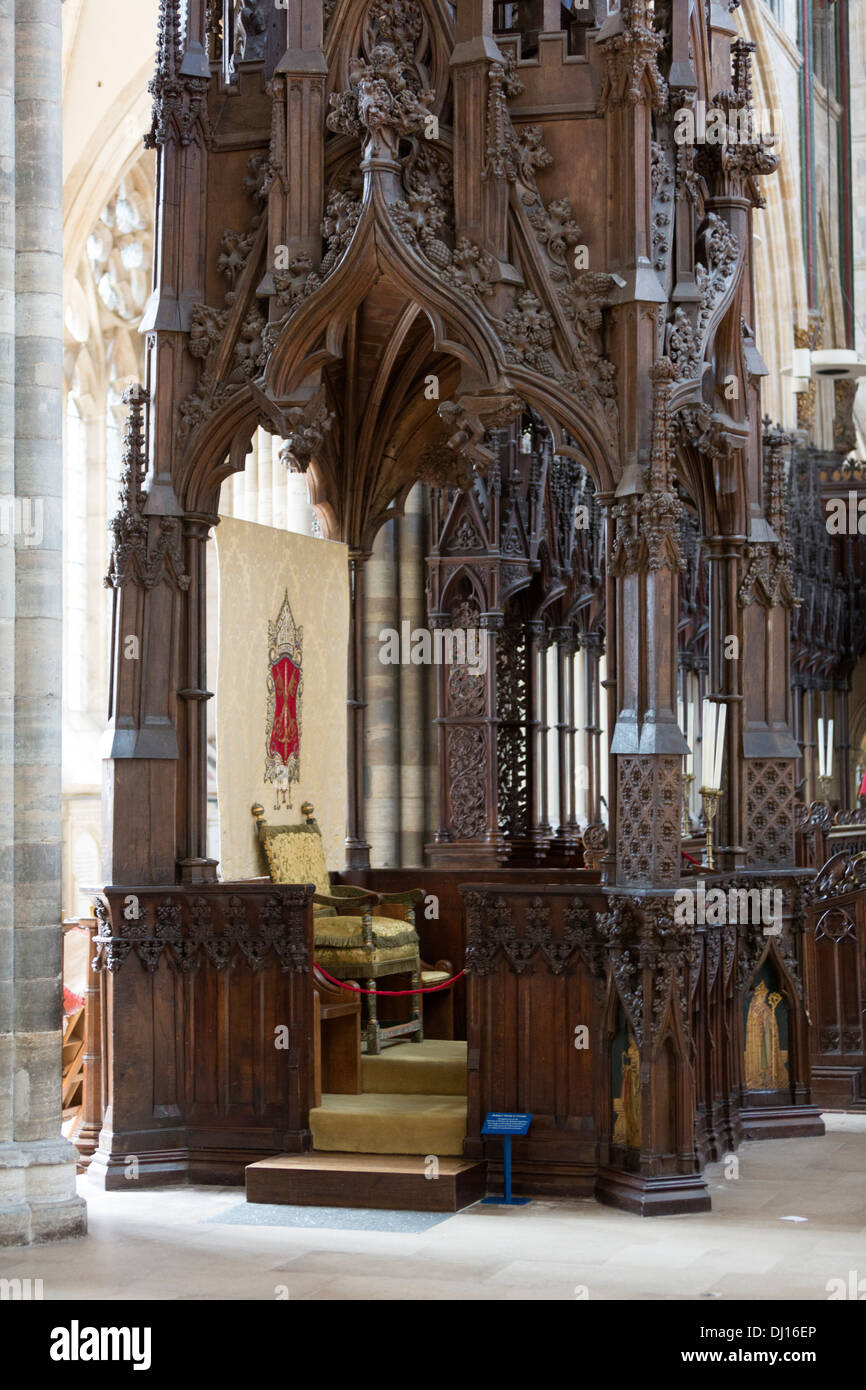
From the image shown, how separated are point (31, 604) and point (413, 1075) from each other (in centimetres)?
268

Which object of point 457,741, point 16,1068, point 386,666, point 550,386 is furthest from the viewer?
point 386,666

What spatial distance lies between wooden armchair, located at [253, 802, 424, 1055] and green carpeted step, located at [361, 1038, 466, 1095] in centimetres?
20

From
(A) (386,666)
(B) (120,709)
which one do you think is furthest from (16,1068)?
(A) (386,666)

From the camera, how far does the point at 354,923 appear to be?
813cm

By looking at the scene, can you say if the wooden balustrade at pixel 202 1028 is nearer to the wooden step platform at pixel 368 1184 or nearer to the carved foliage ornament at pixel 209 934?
the carved foliage ornament at pixel 209 934

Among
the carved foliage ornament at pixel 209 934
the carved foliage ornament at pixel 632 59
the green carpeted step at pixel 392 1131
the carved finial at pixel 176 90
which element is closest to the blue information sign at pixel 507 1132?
the green carpeted step at pixel 392 1131

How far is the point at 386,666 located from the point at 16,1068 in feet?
A: 19.1

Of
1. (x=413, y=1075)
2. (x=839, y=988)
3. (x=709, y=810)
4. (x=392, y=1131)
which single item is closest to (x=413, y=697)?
(x=839, y=988)

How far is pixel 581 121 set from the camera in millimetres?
7504

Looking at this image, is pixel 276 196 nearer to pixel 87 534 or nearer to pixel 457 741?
pixel 457 741

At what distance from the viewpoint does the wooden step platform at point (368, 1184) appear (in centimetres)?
701

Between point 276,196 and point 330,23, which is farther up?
point 330,23

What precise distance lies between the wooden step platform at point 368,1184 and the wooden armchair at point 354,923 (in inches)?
41.2
